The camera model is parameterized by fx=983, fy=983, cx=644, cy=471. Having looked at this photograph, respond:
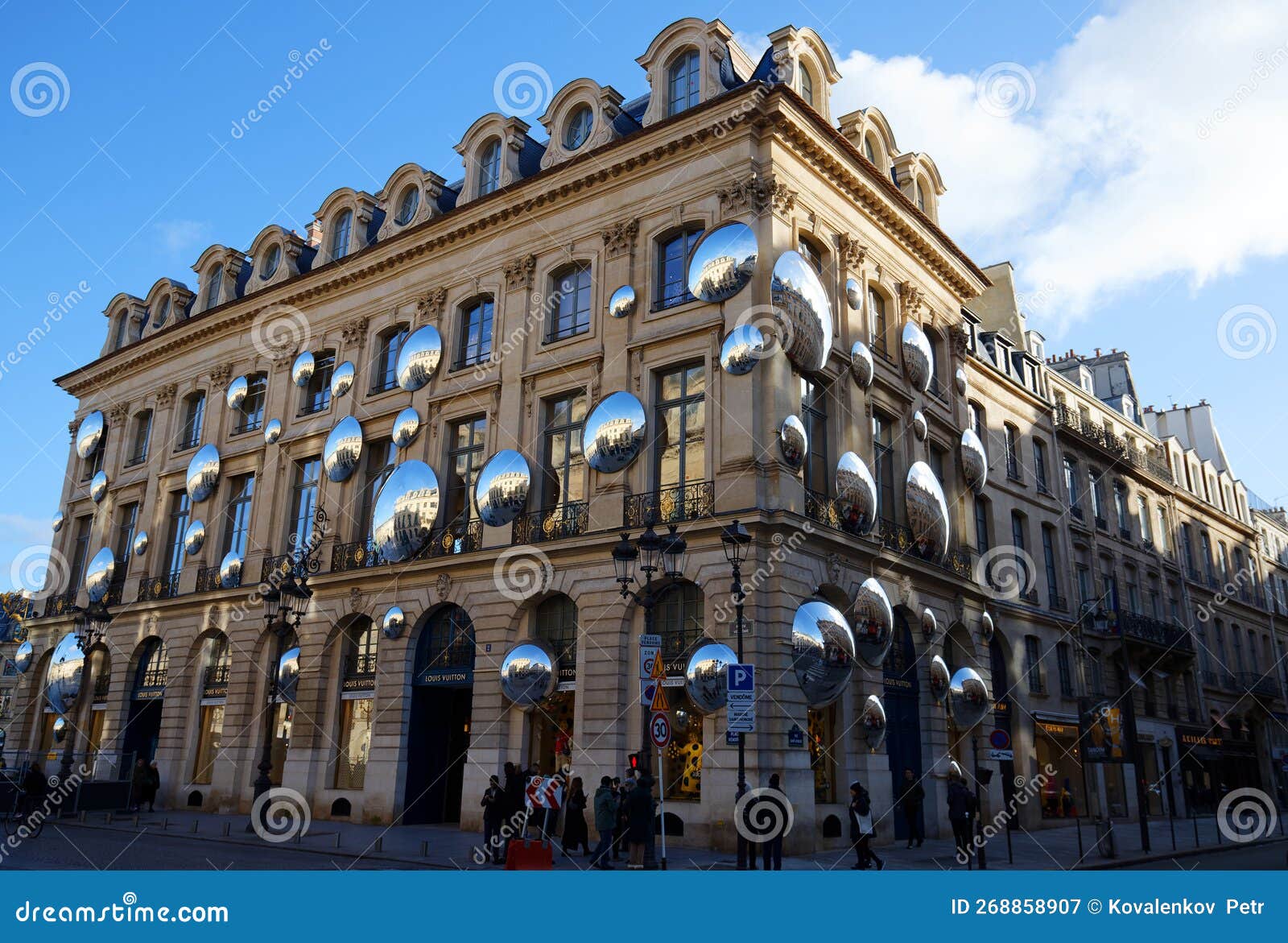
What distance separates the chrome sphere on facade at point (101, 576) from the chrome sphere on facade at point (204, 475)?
4.99 m

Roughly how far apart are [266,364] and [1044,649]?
27.8 m

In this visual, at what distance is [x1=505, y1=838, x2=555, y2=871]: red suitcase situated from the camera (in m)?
13.2

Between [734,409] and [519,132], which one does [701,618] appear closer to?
[734,409]

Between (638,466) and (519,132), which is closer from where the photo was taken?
(638,466)

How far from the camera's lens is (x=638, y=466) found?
72.0 ft

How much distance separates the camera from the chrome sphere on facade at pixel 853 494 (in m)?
21.6

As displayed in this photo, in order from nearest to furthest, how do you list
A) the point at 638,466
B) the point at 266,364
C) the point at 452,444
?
the point at 638,466 → the point at 452,444 → the point at 266,364

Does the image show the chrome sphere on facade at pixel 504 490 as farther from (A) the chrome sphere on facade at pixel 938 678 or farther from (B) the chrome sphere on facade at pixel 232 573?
(A) the chrome sphere on facade at pixel 938 678

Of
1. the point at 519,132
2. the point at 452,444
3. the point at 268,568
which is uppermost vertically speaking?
the point at 519,132

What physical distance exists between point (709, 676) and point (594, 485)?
5837 mm

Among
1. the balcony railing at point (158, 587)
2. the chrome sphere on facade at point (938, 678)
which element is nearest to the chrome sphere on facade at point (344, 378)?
the balcony railing at point (158, 587)

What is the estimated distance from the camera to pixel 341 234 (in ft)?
104

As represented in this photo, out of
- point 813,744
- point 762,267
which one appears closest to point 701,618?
point 813,744

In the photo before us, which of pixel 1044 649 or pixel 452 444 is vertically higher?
pixel 452 444
